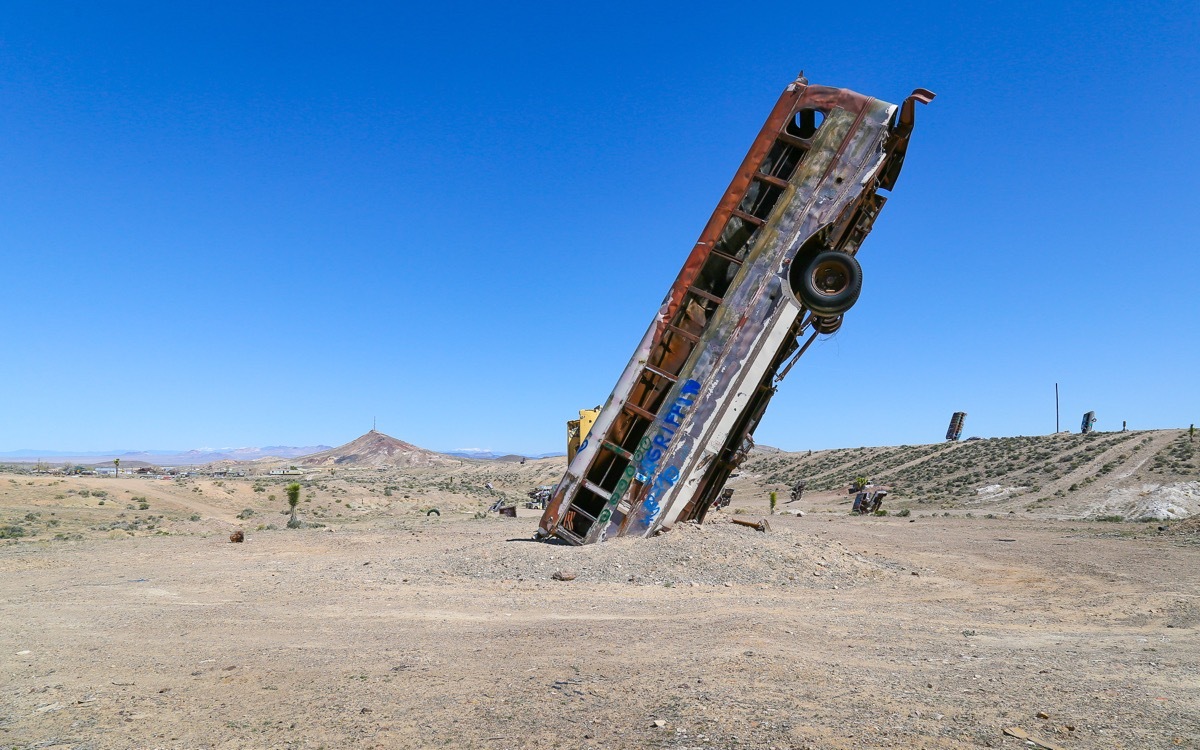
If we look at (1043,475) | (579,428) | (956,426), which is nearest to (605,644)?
(579,428)

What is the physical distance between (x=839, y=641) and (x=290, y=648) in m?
5.08

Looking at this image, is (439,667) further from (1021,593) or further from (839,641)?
(1021,593)

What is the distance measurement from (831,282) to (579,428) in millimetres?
7739

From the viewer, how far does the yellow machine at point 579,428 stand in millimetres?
17859

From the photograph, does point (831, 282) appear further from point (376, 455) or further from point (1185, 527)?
point (376, 455)

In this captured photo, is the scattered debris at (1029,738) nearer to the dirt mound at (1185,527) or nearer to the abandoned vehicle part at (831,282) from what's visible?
the abandoned vehicle part at (831,282)

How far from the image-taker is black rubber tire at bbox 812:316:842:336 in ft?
42.9

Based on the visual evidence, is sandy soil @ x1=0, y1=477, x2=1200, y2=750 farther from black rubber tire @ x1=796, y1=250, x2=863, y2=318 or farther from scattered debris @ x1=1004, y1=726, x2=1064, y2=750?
black rubber tire @ x1=796, y1=250, x2=863, y2=318

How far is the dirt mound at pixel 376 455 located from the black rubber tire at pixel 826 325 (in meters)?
109

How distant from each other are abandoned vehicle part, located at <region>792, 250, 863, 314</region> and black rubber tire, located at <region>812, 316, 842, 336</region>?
0.38 meters

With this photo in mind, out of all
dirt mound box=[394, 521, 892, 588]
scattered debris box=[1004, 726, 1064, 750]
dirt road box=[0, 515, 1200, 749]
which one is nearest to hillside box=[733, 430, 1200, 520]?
dirt road box=[0, 515, 1200, 749]

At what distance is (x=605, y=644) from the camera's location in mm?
6531

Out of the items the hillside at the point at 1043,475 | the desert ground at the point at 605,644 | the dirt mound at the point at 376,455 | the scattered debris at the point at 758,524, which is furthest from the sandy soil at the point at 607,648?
the dirt mound at the point at 376,455

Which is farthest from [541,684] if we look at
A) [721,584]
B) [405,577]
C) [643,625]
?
[405,577]
